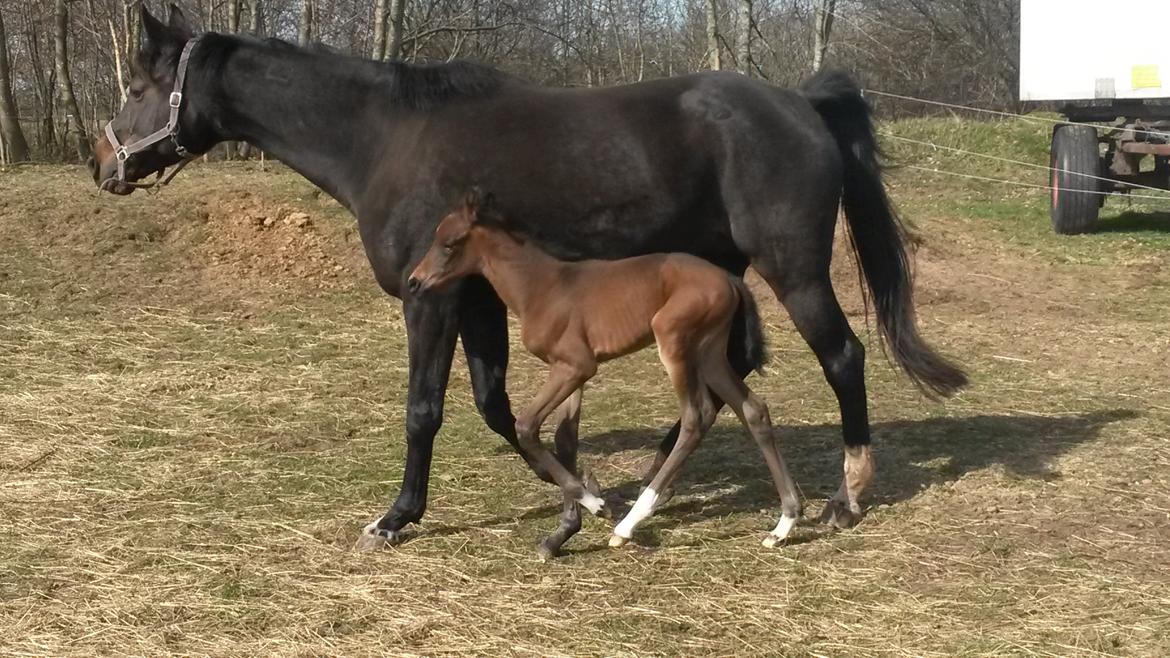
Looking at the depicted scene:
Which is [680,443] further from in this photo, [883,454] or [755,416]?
[883,454]

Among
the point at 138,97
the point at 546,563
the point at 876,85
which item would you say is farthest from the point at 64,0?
the point at 876,85

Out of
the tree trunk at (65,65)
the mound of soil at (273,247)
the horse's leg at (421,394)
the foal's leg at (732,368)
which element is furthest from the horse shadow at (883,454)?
the tree trunk at (65,65)

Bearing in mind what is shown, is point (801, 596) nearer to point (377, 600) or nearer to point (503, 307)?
point (377, 600)

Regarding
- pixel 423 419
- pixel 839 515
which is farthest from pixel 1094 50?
pixel 423 419

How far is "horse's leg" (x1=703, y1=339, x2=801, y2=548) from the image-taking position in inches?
187

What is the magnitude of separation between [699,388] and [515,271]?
897 millimetres

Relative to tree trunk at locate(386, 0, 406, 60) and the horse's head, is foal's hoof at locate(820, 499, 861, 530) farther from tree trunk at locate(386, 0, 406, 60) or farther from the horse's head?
tree trunk at locate(386, 0, 406, 60)

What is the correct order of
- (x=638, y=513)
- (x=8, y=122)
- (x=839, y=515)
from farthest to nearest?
1. (x=8, y=122)
2. (x=839, y=515)
3. (x=638, y=513)

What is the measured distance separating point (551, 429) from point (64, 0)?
12.4m

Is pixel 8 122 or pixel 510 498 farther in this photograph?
pixel 8 122

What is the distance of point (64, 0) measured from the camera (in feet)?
51.9

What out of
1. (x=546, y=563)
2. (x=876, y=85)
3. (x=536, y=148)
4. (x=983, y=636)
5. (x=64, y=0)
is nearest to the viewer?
(x=983, y=636)

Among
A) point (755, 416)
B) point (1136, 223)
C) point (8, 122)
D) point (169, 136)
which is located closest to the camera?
point (755, 416)

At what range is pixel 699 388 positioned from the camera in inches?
187
